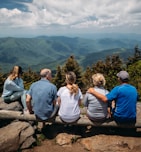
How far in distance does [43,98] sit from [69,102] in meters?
0.91

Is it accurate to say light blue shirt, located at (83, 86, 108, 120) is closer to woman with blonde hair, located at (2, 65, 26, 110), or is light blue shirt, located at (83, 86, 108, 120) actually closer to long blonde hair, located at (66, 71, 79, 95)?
long blonde hair, located at (66, 71, 79, 95)

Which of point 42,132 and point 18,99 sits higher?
point 18,99

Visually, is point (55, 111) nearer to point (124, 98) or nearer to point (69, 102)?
point (69, 102)

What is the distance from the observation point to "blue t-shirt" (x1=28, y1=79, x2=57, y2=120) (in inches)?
289

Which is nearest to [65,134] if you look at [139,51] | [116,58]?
[116,58]

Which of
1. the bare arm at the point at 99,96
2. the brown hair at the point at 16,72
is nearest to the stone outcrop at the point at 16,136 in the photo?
the brown hair at the point at 16,72

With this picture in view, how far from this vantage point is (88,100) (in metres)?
7.35

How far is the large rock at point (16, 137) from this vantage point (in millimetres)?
6492

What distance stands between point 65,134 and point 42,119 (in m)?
0.96

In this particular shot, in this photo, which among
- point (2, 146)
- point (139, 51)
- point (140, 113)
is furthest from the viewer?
point (139, 51)

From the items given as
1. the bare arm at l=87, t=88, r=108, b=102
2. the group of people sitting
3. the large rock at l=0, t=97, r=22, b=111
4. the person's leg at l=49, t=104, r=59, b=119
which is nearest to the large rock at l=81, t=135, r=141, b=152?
the group of people sitting

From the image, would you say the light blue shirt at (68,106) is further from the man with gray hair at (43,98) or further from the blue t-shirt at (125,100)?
the blue t-shirt at (125,100)

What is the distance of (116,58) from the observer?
51156mm

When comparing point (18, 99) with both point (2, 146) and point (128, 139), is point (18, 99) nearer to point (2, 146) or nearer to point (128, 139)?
point (2, 146)
